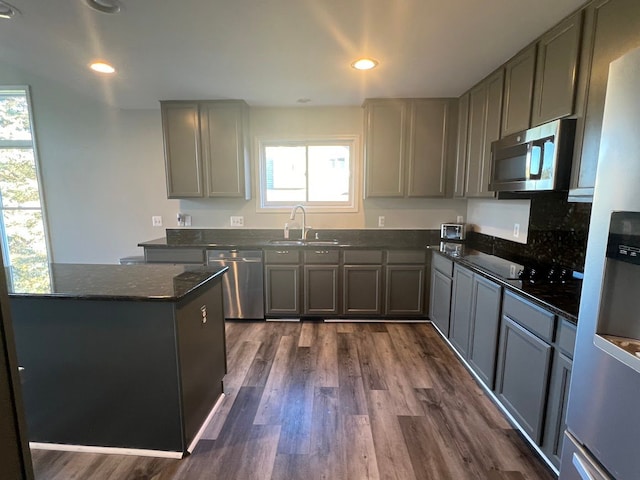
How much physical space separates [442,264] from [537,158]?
1.31 metres

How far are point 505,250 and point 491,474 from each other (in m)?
1.92

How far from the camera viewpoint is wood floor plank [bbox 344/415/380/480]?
160cm

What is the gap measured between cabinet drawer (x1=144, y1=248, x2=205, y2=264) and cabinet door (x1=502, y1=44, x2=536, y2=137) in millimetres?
3158

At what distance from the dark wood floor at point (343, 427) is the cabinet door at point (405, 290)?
603 mm

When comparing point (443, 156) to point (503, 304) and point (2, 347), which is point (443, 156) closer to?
point (503, 304)

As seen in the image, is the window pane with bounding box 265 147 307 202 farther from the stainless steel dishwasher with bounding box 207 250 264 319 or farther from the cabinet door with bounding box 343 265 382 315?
the cabinet door with bounding box 343 265 382 315

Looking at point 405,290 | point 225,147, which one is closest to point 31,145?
point 225,147

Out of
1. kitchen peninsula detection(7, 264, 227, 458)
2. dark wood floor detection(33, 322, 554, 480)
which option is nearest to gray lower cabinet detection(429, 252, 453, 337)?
dark wood floor detection(33, 322, 554, 480)

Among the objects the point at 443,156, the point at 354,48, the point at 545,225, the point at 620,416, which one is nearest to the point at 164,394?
the point at 620,416

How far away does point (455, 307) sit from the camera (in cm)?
273

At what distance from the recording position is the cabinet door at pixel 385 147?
3.39 metres

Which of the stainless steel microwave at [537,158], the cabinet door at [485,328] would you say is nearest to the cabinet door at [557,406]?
the cabinet door at [485,328]

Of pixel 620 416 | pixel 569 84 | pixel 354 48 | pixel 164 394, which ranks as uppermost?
pixel 354 48

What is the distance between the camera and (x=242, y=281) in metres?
3.47
